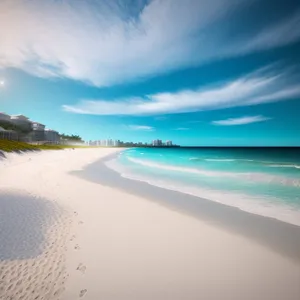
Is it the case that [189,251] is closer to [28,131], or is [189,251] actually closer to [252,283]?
[252,283]

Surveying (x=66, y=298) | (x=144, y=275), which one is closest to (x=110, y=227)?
(x=144, y=275)

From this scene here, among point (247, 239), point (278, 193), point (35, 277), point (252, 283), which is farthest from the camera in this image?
point (278, 193)

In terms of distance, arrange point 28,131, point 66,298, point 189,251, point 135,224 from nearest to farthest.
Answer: point 66,298, point 189,251, point 135,224, point 28,131

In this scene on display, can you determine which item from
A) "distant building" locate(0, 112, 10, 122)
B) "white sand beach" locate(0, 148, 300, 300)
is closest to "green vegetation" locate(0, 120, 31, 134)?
"distant building" locate(0, 112, 10, 122)

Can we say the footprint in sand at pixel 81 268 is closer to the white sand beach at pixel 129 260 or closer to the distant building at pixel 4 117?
the white sand beach at pixel 129 260

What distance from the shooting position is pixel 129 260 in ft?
13.9

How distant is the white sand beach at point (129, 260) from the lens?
3.40 m

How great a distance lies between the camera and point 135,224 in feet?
20.1

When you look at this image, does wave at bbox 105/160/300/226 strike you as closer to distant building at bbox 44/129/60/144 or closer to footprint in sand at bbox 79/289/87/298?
footprint in sand at bbox 79/289/87/298

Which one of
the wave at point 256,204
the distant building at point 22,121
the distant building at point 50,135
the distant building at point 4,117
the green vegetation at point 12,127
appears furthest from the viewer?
the distant building at point 50,135

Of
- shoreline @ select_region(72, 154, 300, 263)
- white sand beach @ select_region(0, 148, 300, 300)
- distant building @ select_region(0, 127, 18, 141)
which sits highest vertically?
distant building @ select_region(0, 127, 18, 141)

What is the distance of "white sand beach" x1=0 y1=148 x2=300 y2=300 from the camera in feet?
11.2

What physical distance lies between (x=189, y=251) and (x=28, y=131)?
7919cm

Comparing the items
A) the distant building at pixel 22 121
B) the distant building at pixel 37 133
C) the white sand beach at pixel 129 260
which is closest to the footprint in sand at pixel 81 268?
the white sand beach at pixel 129 260
